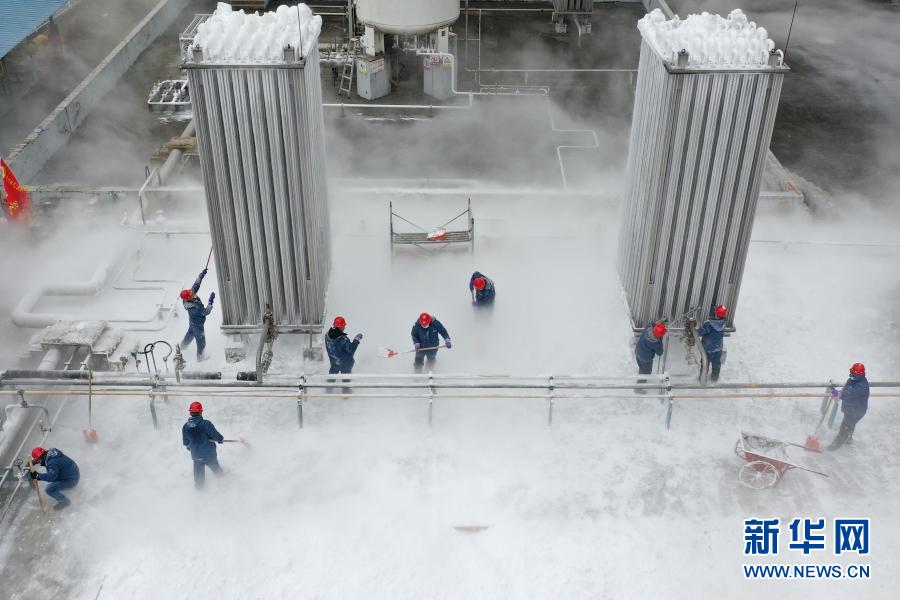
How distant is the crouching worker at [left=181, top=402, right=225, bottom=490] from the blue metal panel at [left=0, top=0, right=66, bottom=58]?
57.1ft

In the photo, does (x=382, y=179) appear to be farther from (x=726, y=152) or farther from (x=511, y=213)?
(x=726, y=152)

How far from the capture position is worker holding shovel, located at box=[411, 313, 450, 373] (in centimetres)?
1239

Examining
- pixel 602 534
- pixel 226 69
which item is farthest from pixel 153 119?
pixel 602 534

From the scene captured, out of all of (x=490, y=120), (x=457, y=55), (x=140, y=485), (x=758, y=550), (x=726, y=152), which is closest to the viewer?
(x=758, y=550)

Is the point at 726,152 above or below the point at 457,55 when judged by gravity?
above

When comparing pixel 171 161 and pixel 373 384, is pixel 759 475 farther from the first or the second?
pixel 171 161

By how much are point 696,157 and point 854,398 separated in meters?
3.80

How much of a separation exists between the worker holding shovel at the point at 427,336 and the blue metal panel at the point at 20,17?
678 inches

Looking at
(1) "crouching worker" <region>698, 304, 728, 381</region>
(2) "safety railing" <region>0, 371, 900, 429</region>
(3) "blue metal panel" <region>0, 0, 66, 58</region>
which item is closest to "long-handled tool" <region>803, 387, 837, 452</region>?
(2) "safety railing" <region>0, 371, 900, 429</region>

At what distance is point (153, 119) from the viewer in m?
25.5

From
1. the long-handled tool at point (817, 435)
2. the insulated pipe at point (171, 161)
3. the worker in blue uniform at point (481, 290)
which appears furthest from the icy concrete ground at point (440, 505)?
the insulated pipe at point (171, 161)

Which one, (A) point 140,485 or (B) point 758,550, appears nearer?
(B) point 758,550

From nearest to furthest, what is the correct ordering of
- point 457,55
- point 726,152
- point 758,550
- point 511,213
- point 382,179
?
point 758,550 → point 726,152 → point 511,213 → point 382,179 → point 457,55

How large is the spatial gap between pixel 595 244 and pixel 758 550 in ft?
22.6
